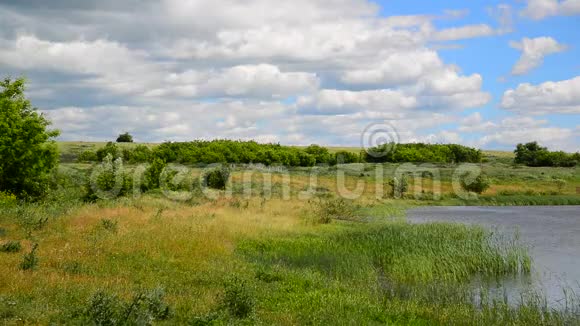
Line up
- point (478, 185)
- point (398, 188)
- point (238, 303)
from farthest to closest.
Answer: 1. point (478, 185)
2. point (398, 188)
3. point (238, 303)

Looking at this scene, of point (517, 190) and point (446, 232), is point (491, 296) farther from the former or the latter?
point (517, 190)

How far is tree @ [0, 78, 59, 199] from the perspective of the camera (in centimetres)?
3745

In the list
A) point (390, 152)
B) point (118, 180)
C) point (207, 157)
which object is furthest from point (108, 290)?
point (390, 152)

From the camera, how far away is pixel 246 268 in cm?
1683

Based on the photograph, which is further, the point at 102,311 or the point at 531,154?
the point at 531,154

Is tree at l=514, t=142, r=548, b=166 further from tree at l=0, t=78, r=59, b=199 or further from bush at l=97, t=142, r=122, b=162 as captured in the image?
tree at l=0, t=78, r=59, b=199

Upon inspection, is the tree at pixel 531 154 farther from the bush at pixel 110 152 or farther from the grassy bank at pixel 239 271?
the grassy bank at pixel 239 271

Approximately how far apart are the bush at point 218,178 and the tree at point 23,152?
12758 mm

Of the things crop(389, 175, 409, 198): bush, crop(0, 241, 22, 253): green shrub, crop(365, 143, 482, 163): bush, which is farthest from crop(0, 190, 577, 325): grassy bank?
crop(365, 143, 482, 163): bush

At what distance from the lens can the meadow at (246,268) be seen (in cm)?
1134

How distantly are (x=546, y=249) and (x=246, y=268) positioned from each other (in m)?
15.1

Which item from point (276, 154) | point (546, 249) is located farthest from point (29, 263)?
point (276, 154)

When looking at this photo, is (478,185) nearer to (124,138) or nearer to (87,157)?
(87,157)

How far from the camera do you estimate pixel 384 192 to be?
2309 inches
